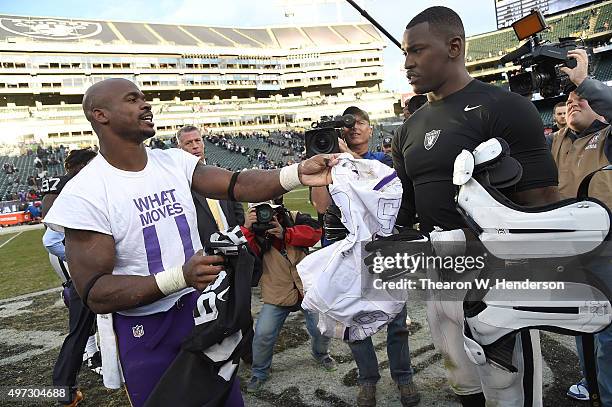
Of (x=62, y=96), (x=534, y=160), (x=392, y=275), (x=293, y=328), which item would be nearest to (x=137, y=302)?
(x=392, y=275)

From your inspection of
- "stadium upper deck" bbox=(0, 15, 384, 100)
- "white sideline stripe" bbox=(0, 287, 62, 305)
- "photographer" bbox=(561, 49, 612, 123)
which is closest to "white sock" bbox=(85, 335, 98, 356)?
"white sideline stripe" bbox=(0, 287, 62, 305)

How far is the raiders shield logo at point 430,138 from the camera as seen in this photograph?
2385 millimetres

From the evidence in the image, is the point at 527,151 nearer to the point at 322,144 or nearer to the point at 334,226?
the point at 322,144

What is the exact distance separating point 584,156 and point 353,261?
2.61 meters

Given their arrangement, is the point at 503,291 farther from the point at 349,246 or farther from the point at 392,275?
the point at 349,246

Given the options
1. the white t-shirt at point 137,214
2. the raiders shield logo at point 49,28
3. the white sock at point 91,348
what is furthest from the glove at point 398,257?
the raiders shield logo at point 49,28

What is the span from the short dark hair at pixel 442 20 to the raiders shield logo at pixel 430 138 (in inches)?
19.3

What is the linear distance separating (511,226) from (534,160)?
0.54 meters

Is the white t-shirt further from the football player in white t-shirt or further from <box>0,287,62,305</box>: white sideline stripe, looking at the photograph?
<box>0,287,62,305</box>: white sideline stripe

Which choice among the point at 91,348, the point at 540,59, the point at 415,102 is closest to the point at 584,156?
the point at 540,59

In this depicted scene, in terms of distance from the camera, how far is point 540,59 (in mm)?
2500

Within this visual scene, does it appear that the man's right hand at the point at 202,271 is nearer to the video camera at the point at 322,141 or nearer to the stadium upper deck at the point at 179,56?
the video camera at the point at 322,141

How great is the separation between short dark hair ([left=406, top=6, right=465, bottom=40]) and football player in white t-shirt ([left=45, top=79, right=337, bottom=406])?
0.86 metres

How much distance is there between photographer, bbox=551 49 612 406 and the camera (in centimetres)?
271
